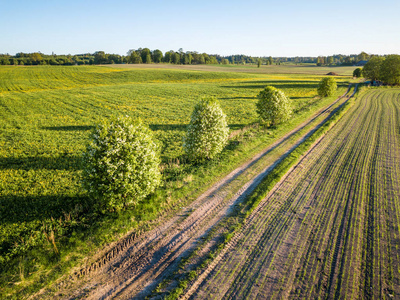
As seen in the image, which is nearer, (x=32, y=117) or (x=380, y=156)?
(x=380, y=156)

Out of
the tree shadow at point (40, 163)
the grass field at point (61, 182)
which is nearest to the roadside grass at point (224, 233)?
the grass field at point (61, 182)

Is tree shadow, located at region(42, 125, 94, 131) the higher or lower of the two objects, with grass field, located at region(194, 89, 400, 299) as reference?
higher

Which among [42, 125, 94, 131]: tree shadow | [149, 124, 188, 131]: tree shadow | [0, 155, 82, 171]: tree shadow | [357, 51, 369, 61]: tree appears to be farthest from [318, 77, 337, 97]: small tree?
[357, 51, 369, 61]: tree

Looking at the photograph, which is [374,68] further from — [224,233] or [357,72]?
[224,233]

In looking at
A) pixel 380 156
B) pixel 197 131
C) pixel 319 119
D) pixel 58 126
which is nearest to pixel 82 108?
pixel 58 126

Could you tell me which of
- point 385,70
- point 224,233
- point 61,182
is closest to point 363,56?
point 385,70

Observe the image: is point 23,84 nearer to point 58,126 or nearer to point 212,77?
point 58,126

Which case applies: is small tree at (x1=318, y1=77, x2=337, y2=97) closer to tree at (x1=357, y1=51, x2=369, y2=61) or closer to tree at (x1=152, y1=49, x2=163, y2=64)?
tree at (x1=152, y1=49, x2=163, y2=64)
